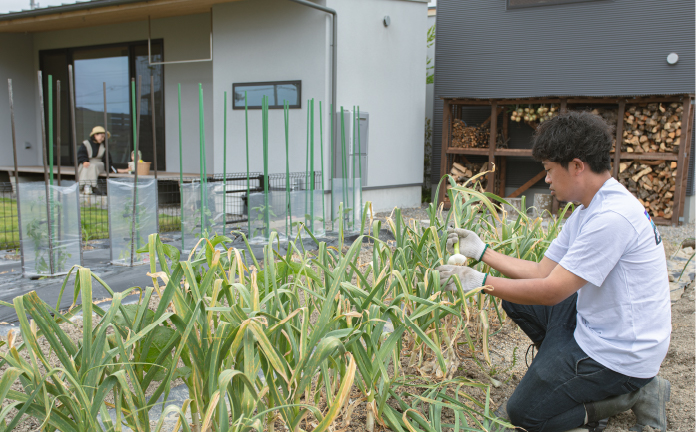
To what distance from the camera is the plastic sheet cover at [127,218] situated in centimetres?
377

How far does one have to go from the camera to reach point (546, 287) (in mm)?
1655

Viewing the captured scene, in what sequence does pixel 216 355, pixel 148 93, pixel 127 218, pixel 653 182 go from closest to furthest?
pixel 216 355 → pixel 127 218 → pixel 653 182 → pixel 148 93

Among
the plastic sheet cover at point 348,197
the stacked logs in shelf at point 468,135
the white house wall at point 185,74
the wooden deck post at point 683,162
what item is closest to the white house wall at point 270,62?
the plastic sheet cover at point 348,197

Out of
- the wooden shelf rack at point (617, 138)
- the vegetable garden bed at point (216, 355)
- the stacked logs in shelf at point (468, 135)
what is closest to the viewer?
the vegetable garden bed at point (216, 355)

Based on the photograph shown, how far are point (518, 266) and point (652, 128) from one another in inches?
235

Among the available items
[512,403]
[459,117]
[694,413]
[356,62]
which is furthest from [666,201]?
[512,403]

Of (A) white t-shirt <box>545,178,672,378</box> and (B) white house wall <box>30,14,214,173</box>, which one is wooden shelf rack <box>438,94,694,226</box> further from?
(A) white t-shirt <box>545,178,672,378</box>

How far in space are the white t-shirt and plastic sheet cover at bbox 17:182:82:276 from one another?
10.4ft

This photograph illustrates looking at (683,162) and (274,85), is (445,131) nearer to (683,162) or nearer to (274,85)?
(274,85)

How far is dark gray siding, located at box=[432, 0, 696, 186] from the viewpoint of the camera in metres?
6.93

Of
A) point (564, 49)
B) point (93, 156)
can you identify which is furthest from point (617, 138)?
point (93, 156)

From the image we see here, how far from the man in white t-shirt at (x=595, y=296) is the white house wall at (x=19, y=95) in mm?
10003

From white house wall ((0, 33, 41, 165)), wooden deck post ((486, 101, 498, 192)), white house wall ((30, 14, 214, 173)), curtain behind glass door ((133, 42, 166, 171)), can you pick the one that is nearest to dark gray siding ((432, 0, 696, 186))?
wooden deck post ((486, 101, 498, 192))

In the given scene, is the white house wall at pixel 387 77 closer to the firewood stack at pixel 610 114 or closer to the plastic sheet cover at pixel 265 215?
the plastic sheet cover at pixel 265 215
